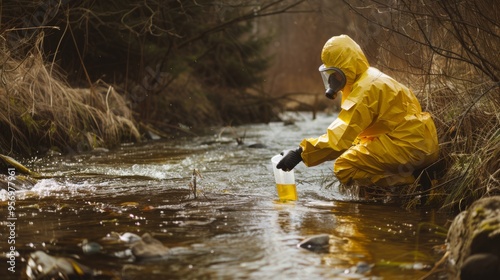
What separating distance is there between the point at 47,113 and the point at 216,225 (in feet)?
17.3

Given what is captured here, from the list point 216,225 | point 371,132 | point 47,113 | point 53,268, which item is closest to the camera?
point 53,268

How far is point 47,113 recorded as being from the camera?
9578 mm

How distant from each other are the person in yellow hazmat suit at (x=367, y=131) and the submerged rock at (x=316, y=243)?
133 cm

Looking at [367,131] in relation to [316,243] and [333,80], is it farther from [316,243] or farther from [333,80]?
[316,243]

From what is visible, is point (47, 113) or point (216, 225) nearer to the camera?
point (216, 225)

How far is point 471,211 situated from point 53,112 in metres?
6.74

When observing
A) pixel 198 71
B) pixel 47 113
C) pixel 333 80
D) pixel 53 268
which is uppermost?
pixel 198 71

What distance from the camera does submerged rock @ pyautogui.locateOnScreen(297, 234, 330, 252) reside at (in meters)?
4.32

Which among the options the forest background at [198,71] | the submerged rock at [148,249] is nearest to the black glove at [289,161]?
the forest background at [198,71]

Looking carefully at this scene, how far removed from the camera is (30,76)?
931 cm

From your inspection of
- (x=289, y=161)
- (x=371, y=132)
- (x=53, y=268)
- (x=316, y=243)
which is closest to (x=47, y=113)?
(x=289, y=161)

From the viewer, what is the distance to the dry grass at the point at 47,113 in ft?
28.8

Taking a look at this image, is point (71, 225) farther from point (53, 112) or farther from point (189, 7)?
point (189, 7)

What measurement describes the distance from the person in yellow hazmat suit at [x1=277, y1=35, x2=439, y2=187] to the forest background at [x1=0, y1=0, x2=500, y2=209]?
259mm
